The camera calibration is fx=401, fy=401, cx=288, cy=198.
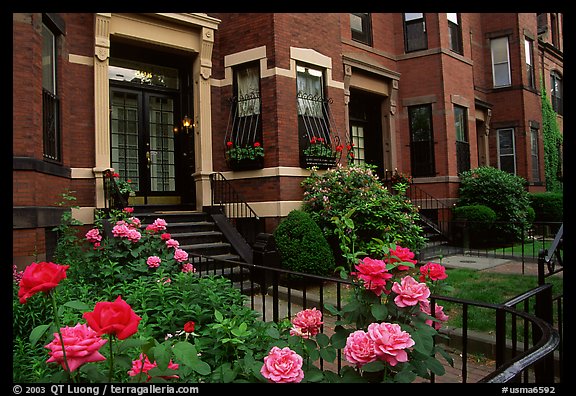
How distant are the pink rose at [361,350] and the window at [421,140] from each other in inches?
514

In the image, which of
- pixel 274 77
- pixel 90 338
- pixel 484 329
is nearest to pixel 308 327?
pixel 90 338

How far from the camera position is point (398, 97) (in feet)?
47.1

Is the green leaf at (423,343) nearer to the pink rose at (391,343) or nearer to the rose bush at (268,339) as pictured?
the rose bush at (268,339)

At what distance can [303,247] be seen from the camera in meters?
7.50

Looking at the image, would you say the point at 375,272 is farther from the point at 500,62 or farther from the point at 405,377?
the point at 500,62

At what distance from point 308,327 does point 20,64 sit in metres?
6.11

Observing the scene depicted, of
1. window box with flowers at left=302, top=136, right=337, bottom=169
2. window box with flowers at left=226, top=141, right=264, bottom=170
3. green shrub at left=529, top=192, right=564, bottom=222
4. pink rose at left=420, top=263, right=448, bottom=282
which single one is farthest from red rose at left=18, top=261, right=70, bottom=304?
green shrub at left=529, top=192, right=564, bottom=222

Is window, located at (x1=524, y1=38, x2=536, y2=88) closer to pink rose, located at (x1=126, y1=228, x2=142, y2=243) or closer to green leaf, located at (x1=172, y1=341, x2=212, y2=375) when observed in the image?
pink rose, located at (x1=126, y1=228, x2=142, y2=243)

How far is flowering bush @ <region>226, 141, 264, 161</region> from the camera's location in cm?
948

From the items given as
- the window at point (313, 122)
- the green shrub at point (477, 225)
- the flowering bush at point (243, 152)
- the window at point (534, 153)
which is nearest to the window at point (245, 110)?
the flowering bush at point (243, 152)

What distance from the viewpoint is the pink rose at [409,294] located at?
6.14 ft

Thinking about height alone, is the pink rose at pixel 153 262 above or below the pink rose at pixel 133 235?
below

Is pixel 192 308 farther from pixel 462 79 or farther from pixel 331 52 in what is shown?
pixel 462 79

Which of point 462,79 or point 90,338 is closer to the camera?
point 90,338
